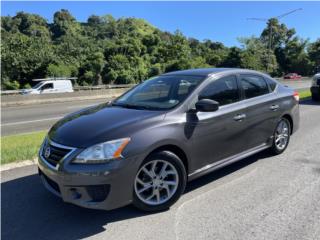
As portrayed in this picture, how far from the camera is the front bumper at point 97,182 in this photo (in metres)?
3.68

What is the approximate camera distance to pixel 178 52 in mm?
65812

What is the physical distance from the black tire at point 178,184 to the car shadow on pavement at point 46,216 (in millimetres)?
135

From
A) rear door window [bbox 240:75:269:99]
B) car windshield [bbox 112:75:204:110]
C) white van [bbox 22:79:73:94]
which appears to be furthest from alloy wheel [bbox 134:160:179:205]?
white van [bbox 22:79:73:94]

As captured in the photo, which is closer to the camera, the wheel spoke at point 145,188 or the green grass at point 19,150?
the wheel spoke at point 145,188

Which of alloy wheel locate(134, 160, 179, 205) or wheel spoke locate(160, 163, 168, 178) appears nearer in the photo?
alloy wheel locate(134, 160, 179, 205)

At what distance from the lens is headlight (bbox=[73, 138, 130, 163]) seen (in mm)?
3717

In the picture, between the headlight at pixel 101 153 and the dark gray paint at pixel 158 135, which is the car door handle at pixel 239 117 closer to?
the dark gray paint at pixel 158 135

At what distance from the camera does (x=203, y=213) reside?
4.06 meters

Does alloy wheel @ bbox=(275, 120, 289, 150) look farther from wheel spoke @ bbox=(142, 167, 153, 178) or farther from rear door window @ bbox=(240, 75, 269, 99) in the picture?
wheel spoke @ bbox=(142, 167, 153, 178)

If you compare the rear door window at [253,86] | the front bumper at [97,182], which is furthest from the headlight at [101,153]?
the rear door window at [253,86]

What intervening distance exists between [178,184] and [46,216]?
5.18ft

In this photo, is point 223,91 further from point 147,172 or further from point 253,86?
point 147,172

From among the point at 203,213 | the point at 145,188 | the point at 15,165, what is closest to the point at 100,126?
the point at 145,188

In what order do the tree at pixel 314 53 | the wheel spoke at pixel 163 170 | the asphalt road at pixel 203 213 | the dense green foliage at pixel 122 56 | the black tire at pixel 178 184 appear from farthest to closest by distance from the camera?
1. the tree at pixel 314 53
2. the dense green foliage at pixel 122 56
3. the wheel spoke at pixel 163 170
4. the black tire at pixel 178 184
5. the asphalt road at pixel 203 213
